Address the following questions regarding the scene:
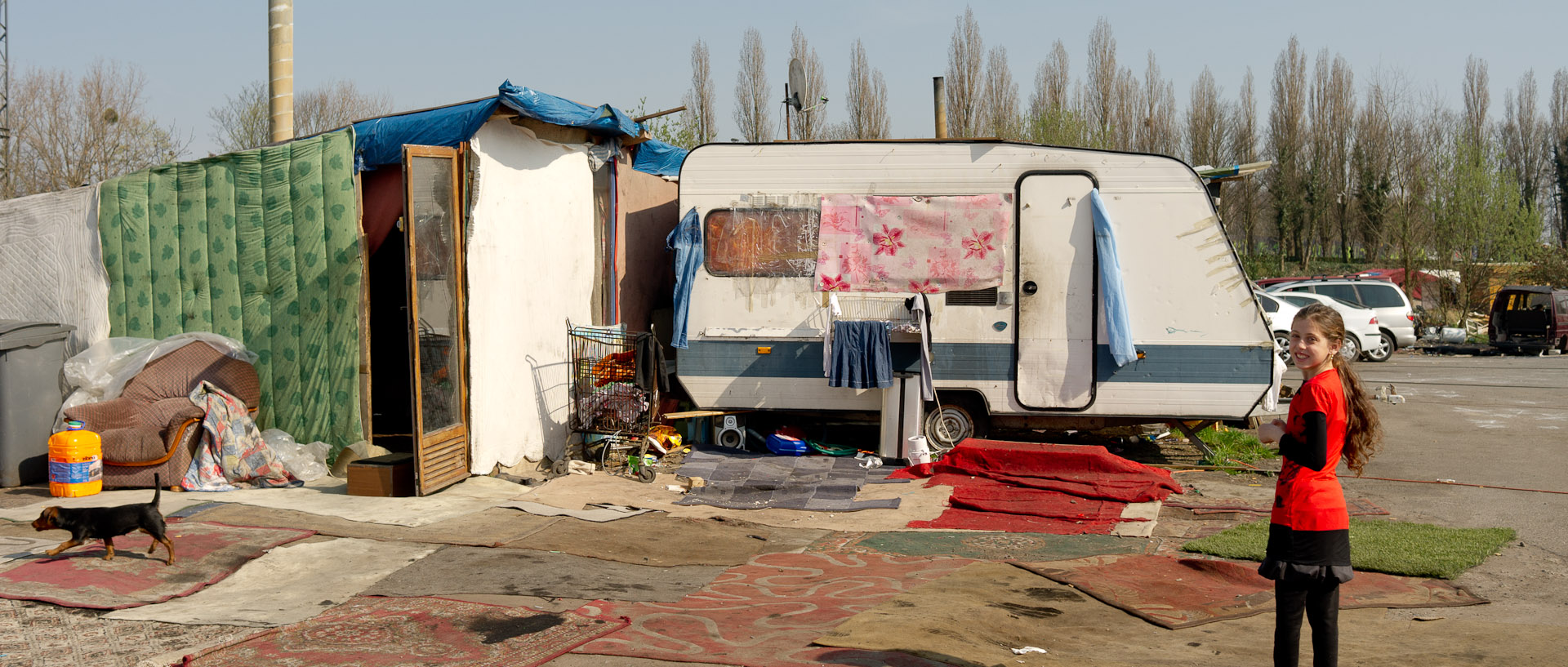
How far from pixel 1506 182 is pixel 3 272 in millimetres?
35312

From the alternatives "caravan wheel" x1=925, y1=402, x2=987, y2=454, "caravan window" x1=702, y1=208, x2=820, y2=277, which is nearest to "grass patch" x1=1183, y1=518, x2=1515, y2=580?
"caravan wheel" x1=925, y1=402, x2=987, y2=454

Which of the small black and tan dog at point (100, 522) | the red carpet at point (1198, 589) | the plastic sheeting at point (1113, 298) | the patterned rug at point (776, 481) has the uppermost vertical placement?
the plastic sheeting at point (1113, 298)

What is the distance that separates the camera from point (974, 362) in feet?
31.9

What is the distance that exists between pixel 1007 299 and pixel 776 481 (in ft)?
8.69

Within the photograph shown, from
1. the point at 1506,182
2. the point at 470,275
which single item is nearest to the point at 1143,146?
the point at 1506,182

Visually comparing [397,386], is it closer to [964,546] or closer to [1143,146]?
[964,546]

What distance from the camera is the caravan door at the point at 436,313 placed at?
7586 mm

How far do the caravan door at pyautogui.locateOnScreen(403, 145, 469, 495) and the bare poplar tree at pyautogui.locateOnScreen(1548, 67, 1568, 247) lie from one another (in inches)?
2095

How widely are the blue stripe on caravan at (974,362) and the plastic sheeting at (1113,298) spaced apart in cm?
18

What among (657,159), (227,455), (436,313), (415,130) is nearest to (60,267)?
(227,455)

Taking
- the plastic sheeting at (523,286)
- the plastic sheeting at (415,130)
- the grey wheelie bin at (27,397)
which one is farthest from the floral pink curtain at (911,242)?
the grey wheelie bin at (27,397)

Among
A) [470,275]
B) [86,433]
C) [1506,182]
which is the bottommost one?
[86,433]

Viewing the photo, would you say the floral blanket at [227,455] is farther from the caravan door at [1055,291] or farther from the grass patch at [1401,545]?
the grass patch at [1401,545]

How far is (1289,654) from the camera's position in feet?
12.6
